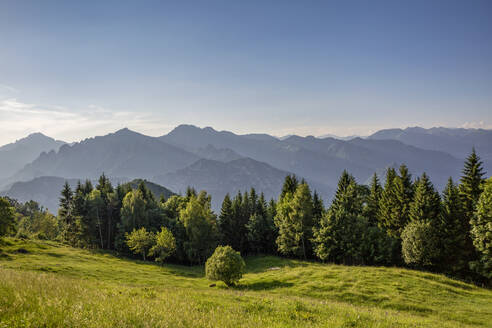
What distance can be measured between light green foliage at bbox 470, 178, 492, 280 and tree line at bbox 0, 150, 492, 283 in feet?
0.45

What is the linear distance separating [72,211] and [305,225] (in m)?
62.0

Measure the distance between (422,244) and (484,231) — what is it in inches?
350

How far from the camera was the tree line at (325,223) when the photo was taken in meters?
47.2

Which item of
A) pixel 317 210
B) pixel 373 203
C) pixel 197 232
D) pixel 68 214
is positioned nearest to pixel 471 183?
pixel 373 203

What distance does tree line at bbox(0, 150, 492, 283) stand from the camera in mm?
47188

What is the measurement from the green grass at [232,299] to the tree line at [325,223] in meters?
8.90

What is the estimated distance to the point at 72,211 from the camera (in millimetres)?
72250

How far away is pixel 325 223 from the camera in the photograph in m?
56.8

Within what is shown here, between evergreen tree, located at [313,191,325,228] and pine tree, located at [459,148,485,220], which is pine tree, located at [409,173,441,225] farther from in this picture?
evergreen tree, located at [313,191,325,228]

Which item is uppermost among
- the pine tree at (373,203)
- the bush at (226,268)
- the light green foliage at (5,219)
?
the pine tree at (373,203)

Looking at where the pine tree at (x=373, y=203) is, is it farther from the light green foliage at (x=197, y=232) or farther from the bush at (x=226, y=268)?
the bush at (x=226, y=268)

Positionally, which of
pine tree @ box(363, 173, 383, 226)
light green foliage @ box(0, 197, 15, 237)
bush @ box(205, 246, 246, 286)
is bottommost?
bush @ box(205, 246, 246, 286)

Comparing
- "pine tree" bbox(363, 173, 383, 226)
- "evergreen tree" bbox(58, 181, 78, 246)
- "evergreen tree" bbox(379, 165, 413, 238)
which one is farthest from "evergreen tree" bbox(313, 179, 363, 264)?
"evergreen tree" bbox(58, 181, 78, 246)

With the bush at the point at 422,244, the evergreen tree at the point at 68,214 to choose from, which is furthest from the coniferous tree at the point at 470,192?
the evergreen tree at the point at 68,214
